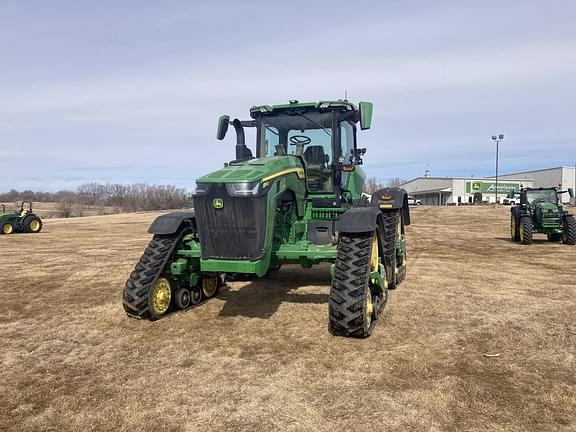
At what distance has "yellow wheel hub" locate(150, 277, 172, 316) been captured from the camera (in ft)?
18.6

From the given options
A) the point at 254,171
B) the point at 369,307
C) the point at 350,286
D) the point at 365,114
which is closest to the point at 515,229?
the point at 365,114

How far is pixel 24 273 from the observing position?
977cm

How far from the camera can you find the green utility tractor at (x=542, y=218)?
50.8 feet

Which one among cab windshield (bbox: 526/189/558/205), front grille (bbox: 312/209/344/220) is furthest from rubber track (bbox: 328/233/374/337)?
cab windshield (bbox: 526/189/558/205)

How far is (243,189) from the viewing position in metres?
5.18

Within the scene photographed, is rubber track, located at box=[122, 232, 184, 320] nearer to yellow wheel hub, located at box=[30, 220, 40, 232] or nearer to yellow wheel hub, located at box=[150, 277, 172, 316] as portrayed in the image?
yellow wheel hub, located at box=[150, 277, 172, 316]

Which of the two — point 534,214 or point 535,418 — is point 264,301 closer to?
point 535,418

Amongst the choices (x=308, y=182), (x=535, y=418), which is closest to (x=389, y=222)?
(x=308, y=182)

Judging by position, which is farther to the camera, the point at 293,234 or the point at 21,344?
the point at 293,234

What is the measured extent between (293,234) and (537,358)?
3216 mm

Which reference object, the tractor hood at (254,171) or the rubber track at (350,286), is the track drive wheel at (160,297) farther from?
the rubber track at (350,286)

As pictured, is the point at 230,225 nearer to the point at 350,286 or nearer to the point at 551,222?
the point at 350,286

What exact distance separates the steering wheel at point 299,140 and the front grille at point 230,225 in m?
2.07

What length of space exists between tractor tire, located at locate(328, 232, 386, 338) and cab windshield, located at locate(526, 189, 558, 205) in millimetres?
14181
